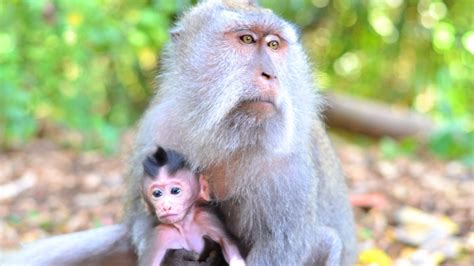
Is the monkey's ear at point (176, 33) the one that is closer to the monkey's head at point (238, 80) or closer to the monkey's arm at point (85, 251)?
the monkey's head at point (238, 80)

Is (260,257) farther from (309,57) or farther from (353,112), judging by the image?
(353,112)

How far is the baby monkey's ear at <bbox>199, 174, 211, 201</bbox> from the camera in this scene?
401 cm

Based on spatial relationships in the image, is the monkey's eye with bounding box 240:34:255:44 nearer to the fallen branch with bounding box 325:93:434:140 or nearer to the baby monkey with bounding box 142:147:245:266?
the baby monkey with bounding box 142:147:245:266

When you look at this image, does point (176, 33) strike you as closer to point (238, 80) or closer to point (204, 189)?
point (238, 80)

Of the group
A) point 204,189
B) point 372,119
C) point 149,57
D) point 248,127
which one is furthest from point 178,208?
point 149,57

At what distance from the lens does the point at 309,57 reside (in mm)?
4301

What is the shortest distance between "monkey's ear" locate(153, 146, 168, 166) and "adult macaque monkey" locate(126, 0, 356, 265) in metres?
0.11

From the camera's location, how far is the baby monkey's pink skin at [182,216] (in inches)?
154

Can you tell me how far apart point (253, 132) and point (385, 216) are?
2783 mm

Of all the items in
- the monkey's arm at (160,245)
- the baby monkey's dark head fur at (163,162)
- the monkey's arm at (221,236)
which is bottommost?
the monkey's arm at (160,245)

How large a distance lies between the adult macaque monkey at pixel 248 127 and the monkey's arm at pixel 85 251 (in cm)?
24

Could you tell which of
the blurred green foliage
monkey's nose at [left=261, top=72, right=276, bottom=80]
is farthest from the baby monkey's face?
the blurred green foliage

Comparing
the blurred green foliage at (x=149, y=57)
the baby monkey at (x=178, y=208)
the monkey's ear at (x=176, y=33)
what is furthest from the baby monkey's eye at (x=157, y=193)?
the blurred green foliage at (x=149, y=57)

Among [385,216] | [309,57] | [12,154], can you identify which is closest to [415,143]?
[385,216]
